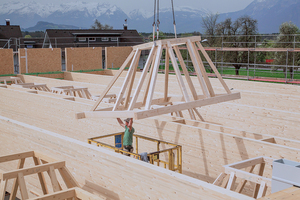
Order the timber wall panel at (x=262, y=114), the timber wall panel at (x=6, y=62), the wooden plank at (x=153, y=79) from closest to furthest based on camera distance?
the wooden plank at (x=153, y=79) → the timber wall panel at (x=262, y=114) → the timber wall panel at (x=6, y=62)

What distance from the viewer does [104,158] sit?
6262mm

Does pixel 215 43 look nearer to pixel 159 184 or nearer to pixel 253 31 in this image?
pixel 253 31

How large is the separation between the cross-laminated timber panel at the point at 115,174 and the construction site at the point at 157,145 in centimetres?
2

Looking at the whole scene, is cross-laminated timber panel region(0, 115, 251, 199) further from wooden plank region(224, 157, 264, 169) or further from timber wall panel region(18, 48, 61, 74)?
timber wall panel region(18, 48, 61, 74)

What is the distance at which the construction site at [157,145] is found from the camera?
5.49 metres

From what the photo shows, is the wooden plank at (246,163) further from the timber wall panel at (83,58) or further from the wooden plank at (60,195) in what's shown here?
the timber wall panel at (83,58)

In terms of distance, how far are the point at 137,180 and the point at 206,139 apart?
2579 mm

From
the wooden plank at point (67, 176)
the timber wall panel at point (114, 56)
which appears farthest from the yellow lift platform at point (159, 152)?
the timber wall panel at point (114, 56)

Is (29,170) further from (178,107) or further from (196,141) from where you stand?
(196,141)

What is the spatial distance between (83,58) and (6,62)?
5.12m

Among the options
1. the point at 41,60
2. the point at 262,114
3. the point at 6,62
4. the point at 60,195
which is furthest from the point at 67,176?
the point at 41,60

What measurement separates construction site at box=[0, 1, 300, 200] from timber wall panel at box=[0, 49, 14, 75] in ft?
27.0

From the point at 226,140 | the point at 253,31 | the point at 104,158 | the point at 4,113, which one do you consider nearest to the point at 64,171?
the point at 104,158

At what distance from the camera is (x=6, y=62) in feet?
70.9
